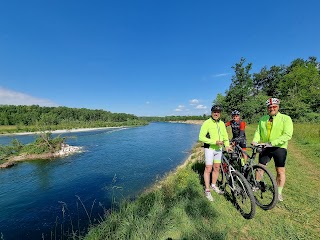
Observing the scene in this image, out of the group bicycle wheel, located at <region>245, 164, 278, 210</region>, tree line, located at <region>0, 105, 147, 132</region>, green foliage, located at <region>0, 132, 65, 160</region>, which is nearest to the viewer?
bicycle wheel, located at <region>245, 164, 278, 210</region>

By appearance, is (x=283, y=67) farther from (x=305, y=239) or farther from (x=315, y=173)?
(x=305, y=239)

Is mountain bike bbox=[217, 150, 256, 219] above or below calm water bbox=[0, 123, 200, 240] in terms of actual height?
above

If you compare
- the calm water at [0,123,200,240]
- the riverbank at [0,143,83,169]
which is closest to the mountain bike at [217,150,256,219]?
the calm water at [0,123,200,240]

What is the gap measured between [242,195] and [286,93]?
46.8 meters

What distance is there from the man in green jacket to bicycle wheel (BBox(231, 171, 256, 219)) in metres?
0.81

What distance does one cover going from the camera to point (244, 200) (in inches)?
159

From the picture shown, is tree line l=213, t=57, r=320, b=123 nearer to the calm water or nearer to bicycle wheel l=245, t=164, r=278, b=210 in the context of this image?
the calm water

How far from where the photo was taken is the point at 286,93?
41.1 m

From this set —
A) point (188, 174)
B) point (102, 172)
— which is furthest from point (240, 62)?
point (188, 174)

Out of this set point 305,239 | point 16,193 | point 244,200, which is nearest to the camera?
point 305,239

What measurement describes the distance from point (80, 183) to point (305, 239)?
52.8ft

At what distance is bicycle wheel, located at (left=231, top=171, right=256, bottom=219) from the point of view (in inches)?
148

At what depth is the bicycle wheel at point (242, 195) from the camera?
12.4ft

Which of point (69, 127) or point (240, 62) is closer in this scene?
point (240, 62)
